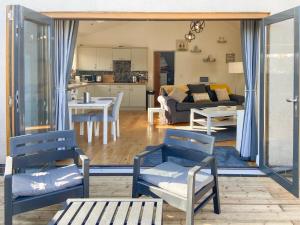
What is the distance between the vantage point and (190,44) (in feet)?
43.2

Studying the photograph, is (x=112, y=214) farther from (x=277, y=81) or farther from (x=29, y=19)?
(x=277, y=81)

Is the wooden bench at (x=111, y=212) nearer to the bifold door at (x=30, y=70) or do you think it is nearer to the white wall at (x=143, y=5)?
the bifold door at (x=30, y=70)

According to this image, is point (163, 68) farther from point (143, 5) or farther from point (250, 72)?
point (143, 5)

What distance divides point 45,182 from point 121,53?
10087mm

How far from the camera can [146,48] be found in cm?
1314

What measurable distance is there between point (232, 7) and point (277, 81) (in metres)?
1.06

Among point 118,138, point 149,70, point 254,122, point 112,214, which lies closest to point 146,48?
point 149,70

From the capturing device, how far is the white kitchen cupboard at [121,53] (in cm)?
1309

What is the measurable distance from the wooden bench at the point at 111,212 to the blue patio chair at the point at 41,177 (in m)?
0.45

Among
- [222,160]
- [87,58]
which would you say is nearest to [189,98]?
[87,58]

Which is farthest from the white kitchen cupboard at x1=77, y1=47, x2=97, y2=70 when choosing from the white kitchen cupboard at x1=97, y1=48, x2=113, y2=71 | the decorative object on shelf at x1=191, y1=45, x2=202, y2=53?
the decorative object on shelf at x1=191, y1=45, x2=202, y2=53

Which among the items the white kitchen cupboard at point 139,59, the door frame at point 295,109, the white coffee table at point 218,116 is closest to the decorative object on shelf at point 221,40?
the white kitchen cupboard at point 139,59

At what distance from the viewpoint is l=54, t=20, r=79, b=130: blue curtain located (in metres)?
5.64

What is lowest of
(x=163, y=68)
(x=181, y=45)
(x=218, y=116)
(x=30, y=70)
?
(x=218, y=116)
